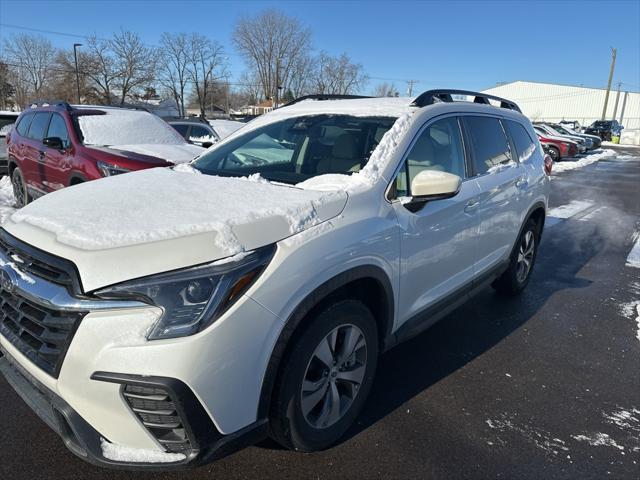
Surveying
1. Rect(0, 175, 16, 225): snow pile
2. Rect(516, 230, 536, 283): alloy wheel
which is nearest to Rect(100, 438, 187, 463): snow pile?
Rect(516, 230, 536, 283): alloy wheel

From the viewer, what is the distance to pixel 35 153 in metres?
6.72

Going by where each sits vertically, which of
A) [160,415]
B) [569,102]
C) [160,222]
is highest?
[569,102]

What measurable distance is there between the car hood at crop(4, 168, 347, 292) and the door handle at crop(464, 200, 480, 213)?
1.22 m

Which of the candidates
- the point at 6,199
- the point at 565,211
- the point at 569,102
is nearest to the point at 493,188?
the point at 565,211

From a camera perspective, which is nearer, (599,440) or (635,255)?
(599,440)

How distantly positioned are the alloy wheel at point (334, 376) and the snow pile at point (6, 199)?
6.34 m

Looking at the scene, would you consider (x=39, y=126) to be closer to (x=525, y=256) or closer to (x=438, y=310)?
(x=438, y=310)

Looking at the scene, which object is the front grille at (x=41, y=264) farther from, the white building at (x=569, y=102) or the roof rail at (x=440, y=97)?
the white building at (x=569, y=102)

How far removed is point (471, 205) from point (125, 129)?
557cm

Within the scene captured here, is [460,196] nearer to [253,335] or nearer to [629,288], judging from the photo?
[253,335]

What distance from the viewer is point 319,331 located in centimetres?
213

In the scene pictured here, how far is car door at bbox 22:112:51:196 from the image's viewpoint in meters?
6.58

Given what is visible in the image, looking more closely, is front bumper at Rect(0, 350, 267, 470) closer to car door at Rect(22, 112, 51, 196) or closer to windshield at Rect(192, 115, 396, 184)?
windshield at Rect(192, 115, 396, 184)

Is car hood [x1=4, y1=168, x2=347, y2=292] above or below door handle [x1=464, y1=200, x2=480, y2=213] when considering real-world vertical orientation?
above
